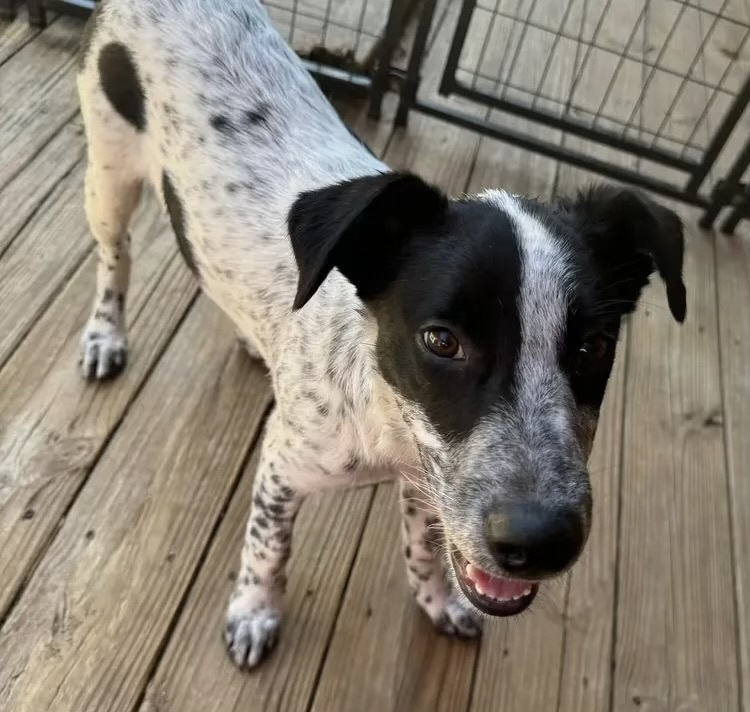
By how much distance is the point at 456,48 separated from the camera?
3559 millimetres

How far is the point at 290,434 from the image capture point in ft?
5.78

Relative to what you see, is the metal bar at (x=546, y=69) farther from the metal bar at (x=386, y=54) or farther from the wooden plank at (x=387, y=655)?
the wooden plank at (x=387, y=655)

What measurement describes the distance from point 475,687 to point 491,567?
2.97 feet

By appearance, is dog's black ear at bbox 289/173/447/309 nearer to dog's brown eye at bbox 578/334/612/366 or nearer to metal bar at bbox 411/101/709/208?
dog's brown eye at bbox 578/334/612/366

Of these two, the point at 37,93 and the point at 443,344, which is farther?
the point at 37,93

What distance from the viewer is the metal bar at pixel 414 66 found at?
11.2ft

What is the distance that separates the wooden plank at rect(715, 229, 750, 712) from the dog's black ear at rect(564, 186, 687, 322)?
1300 mm

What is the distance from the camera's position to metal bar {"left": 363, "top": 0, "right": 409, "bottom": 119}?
3.46 meters

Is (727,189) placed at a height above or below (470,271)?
below

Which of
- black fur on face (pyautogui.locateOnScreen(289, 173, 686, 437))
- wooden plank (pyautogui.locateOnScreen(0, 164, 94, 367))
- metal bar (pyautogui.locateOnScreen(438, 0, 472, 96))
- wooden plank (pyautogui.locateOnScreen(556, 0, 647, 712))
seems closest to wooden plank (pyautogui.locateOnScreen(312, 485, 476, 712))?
wooden plank (pyautogui.locateOnScreen(556, 0, 647, 712))

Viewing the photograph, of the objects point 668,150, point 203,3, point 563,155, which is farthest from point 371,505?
point 668,150

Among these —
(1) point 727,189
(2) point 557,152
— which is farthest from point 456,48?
(1) point 727,189

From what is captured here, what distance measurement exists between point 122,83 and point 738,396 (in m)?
2.34

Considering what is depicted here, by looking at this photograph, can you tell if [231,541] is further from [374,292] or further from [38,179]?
[38,179]
